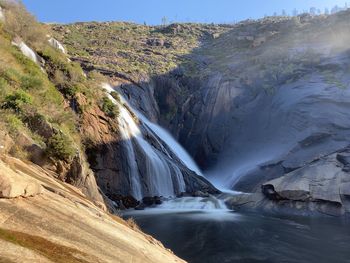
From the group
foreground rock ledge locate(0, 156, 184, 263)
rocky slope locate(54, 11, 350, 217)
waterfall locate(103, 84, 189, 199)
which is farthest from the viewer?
rocky slope locate(54, 11, 350, 217)

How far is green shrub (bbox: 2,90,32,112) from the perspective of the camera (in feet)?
58.7

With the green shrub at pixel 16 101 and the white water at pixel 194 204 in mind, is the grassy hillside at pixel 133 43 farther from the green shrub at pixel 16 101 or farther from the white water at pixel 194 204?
the green shrub at pixel 16 101

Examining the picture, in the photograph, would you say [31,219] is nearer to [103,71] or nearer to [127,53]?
[103,71]

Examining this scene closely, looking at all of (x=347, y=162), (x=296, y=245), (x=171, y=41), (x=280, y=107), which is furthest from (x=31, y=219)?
Answer: (x=171, y=41)

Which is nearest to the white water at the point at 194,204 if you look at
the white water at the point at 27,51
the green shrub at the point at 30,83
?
the green shrub at the point at 30,83

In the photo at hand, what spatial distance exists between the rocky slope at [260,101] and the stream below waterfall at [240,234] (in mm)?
5526

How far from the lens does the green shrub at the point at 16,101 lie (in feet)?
58.7

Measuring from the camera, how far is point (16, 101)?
1808 centimetres

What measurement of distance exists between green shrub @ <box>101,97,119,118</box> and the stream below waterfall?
7.98 metres

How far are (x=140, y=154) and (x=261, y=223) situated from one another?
1070cm

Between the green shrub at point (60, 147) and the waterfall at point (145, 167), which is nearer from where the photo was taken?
the green shrub at point (60, 147)

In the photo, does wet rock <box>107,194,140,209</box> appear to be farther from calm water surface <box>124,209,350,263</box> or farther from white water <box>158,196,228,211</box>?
white water <box>158,196,228,211</box>

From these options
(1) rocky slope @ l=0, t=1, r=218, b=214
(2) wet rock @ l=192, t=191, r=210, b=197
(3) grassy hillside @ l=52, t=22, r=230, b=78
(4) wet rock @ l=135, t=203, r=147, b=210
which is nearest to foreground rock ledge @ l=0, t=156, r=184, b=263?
(1) rocky slope @ l=0, t=1, r=218, b=214

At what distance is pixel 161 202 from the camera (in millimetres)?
31078
